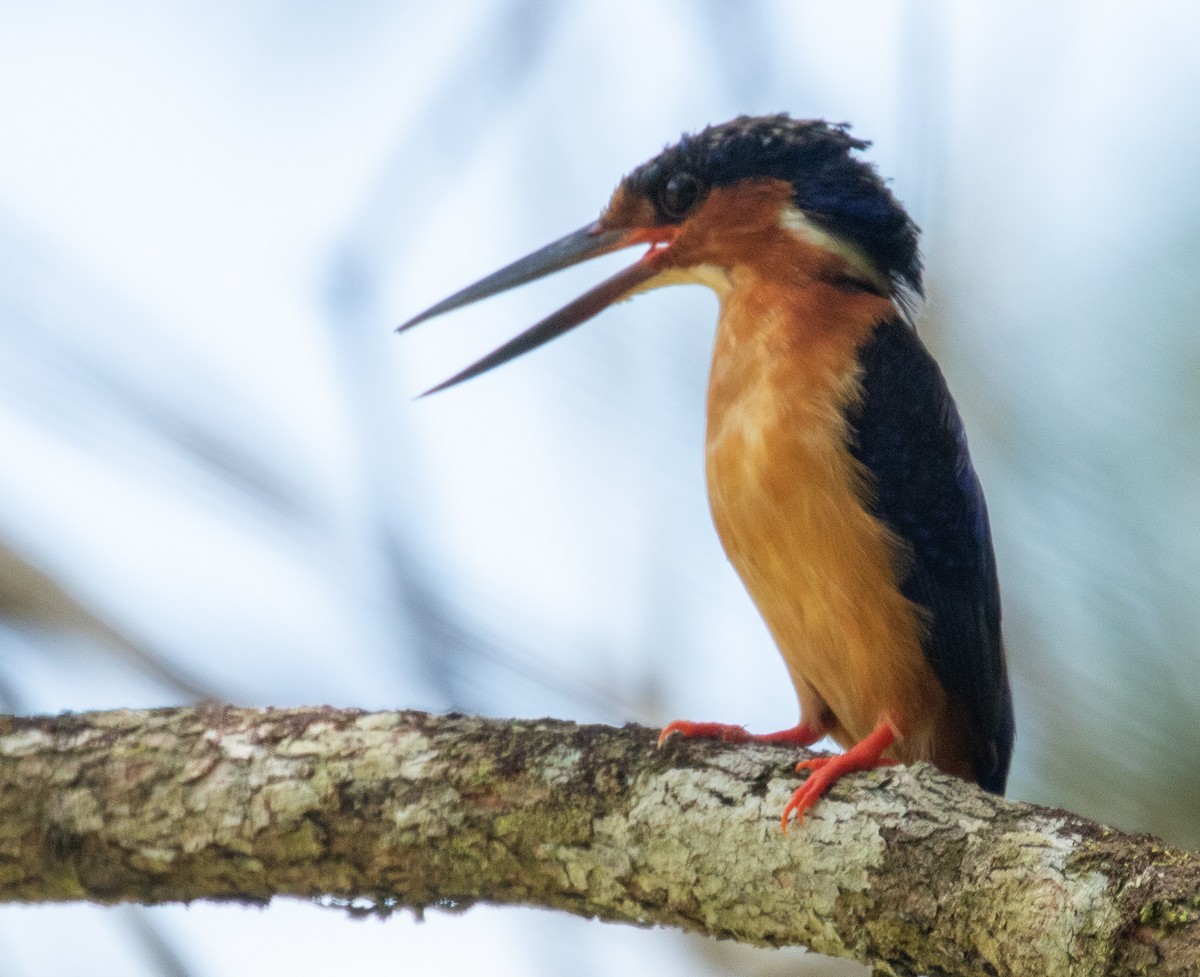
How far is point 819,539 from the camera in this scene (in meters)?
3.12

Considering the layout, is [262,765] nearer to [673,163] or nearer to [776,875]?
[776,875]

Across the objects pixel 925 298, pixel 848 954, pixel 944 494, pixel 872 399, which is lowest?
pixel 848 954

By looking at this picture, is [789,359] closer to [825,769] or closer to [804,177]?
[804,177]

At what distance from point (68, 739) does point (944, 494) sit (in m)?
2.02

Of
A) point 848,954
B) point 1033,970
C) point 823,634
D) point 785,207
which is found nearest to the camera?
point 1033,970

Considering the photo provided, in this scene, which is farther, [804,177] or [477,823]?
[804,177]

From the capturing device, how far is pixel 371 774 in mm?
2443

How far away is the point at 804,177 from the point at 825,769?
6.62ft

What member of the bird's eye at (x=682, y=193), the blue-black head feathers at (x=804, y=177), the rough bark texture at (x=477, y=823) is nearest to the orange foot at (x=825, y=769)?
the rough bark texture at (x=477, y=823)

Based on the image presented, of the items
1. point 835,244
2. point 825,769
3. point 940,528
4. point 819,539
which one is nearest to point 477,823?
point 825,769

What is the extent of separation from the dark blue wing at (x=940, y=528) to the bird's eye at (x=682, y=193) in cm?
85

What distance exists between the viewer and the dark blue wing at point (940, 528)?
3172mm

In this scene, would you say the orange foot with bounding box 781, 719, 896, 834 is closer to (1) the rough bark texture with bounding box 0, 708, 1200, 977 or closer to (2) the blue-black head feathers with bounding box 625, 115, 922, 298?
(1) the rough bark texture with bounding box 0, 708, 1200, 977

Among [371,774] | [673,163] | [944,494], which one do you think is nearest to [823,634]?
[944,494]
